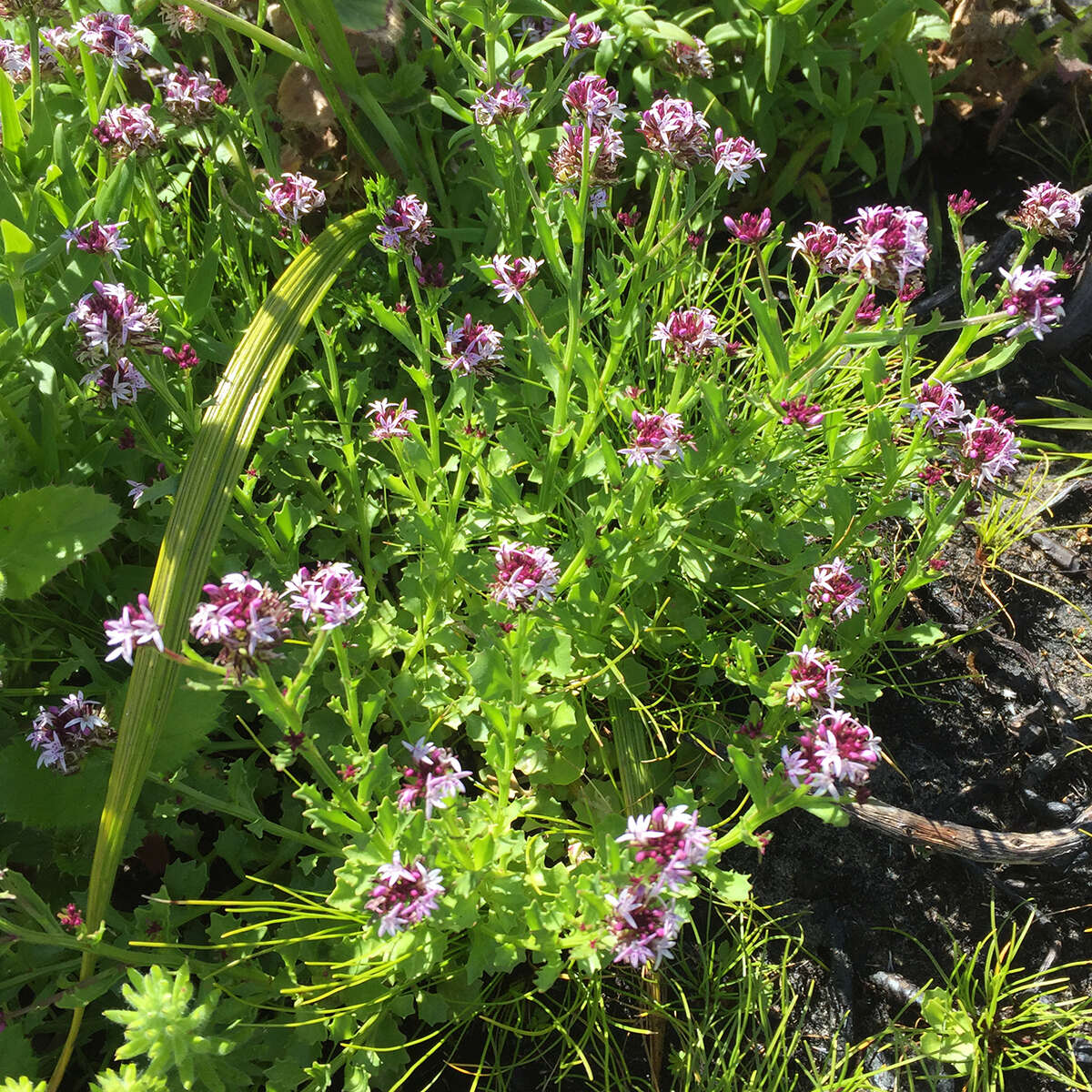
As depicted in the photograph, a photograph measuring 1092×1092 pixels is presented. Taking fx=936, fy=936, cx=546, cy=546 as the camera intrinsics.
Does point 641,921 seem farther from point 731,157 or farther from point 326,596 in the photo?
point 731,157

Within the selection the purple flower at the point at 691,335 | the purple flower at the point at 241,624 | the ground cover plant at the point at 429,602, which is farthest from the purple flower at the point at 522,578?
the purple flower at the point at 691,335

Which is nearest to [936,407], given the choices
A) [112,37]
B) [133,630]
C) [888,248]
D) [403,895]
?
[888,248]

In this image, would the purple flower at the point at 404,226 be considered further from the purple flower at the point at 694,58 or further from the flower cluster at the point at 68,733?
the flower cluster at the point at 68,733

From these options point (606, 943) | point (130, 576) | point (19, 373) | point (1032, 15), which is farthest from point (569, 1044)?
point (1032, 15)

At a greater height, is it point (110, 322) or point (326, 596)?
point (110, 322)

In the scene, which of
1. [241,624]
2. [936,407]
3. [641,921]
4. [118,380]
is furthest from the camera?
[936,407]

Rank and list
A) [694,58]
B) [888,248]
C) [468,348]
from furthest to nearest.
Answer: [694,58], [468,348], [888,248]

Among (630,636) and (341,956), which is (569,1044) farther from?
(630,636)

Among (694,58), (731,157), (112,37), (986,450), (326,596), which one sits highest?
(112,37)
